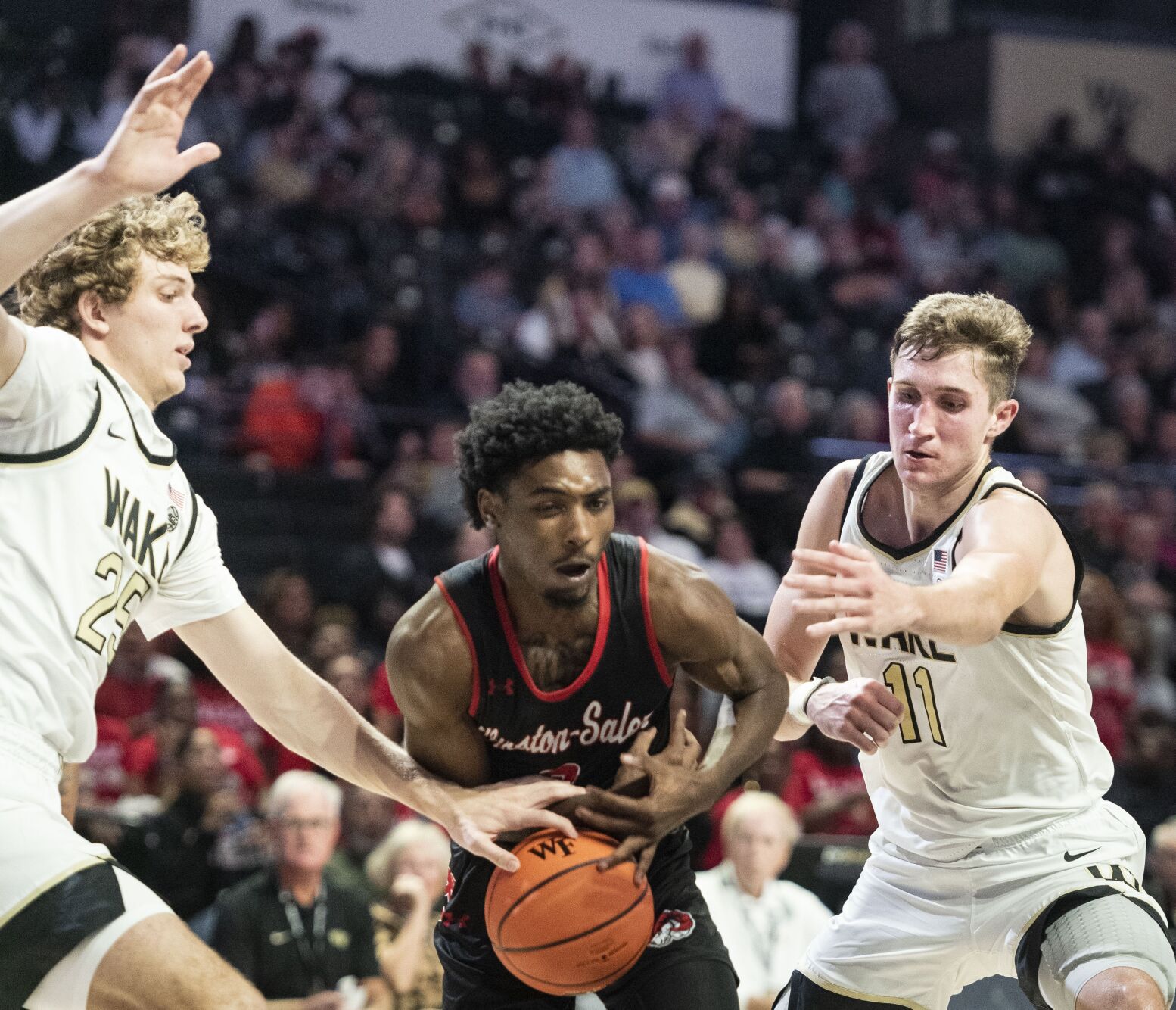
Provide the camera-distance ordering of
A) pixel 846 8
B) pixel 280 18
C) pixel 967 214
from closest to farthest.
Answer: pixel 280 18 < pixel 967 214 < pixel 846 8

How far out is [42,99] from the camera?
1166cm

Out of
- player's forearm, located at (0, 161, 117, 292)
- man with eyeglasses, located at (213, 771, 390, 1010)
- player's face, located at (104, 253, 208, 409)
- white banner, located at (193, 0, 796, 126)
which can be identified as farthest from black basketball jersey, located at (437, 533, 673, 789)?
white banner, located at (193, 0, 796, 126)

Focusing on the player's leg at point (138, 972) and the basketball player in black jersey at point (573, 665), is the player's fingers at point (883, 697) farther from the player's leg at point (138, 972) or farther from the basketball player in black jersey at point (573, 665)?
the player's leg at point (138, 972)

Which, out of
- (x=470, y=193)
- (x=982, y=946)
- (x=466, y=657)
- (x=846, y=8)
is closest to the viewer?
(x=466, y=657)

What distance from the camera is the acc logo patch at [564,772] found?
13.0ft

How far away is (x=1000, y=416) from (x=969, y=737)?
851 millimetres

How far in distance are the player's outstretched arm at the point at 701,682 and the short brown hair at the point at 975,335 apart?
0.85 meters

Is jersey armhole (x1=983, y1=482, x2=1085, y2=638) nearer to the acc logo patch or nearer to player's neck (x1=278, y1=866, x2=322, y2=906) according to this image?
the acc logo patch

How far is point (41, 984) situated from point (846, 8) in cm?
1575

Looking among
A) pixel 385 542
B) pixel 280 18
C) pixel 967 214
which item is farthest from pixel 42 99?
pixel 967 214

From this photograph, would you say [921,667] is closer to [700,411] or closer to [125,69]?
[700,411]

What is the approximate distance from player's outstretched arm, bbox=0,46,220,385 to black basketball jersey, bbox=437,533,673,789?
1211 millimetres

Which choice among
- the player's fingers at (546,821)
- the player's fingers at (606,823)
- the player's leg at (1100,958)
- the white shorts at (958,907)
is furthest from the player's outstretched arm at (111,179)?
the player's leg at (1100,958)

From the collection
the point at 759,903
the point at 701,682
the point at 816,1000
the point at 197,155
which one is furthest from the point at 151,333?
the point at 759,903
